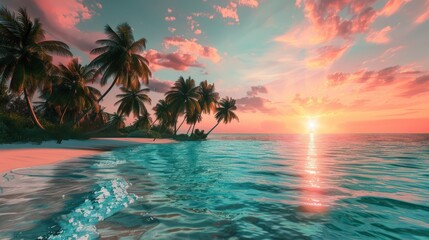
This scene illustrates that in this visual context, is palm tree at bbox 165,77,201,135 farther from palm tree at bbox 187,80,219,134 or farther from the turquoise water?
the turquoise water

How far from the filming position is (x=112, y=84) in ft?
83.8

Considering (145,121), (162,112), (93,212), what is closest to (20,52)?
(93,212)

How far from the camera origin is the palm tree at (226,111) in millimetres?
52562

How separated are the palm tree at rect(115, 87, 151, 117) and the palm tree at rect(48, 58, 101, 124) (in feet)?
17.2

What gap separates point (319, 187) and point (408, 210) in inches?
78.5

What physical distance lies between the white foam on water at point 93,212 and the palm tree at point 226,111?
4740cm

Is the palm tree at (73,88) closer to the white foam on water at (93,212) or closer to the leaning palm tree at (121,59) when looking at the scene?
the leaning palm tree at (121,59)

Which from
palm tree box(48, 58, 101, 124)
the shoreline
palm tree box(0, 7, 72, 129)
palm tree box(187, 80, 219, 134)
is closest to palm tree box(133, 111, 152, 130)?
palm tree box(187, 80, 219, 134)

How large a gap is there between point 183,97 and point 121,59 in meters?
18.0

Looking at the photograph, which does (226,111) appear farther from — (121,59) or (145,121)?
(121,59)

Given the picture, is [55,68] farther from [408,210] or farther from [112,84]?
[408,210]

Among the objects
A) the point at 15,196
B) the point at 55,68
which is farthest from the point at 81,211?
the point at 55,68

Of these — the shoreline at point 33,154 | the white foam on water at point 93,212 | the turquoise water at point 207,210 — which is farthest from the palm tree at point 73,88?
the white foam on water at point 93,212

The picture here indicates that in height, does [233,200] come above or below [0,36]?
below
